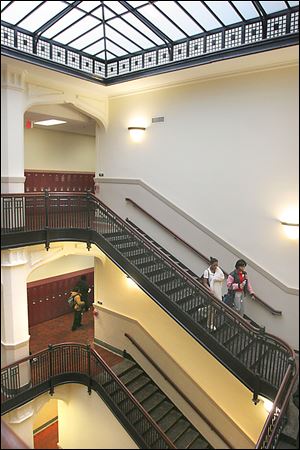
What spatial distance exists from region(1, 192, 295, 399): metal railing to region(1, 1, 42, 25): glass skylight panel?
2.47m

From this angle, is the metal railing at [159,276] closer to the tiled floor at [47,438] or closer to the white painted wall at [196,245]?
the white painted wall at [196,245]

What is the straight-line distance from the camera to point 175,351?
7.20 m

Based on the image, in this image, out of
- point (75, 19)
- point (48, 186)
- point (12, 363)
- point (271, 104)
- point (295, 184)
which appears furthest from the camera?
point (48, 186)

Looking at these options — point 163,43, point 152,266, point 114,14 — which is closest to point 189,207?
point 152,266

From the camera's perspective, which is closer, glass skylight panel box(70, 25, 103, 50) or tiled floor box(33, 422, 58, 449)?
tiled floor box(33, 422, 58, 449)

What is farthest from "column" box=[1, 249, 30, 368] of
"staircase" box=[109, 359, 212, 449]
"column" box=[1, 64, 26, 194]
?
"staircase" box=[109, 359, 212, 449]

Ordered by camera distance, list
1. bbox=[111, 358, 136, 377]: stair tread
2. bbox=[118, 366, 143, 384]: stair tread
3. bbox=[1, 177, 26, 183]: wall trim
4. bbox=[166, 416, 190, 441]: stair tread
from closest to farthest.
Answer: bbox=[166, 416, 190, 441]: stair tread, bbox=[1, 177, 26, 183]: wall trim, bbox=[118, 366, 143, 384]: stair tread, bbox=[111, 358, 136, 377]: stair tread

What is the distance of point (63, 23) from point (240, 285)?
4.60 meters

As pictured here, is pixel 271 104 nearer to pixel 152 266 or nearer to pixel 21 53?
pixel 152 266

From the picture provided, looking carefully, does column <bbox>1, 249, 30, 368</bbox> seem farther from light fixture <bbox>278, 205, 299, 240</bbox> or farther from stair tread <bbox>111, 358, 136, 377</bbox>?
light fixture <bbox>278, 205, 299, 240</bbox>

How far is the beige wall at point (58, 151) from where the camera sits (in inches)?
375

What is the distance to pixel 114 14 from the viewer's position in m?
5.16

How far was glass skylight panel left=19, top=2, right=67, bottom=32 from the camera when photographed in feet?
15.2

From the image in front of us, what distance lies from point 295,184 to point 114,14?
3.91 meters
